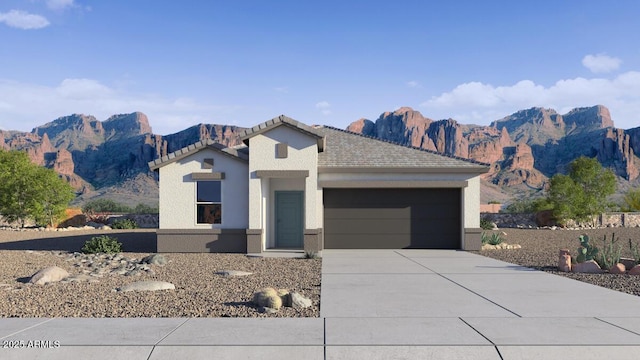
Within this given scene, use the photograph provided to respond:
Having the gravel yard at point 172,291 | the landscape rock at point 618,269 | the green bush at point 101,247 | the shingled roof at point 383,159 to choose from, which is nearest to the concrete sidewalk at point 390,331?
the gravel yard at point 172,291

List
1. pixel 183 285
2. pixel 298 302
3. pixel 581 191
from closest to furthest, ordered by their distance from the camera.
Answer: pixel 298 302 < pixel 183 285 < pixel 581 191

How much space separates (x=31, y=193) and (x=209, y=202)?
22.6 meters

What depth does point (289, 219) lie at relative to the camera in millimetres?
20594

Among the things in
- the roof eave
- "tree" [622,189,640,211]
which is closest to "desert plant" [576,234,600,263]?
the roof eave

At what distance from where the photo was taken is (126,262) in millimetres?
16188

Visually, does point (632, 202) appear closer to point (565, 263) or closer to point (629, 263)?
point (629, 263)

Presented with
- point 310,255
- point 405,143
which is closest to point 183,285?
point 310,255

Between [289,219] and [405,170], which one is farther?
[289,219]

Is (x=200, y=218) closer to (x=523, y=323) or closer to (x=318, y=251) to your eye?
(x=318, y=251)

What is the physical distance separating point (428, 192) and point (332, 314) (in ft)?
42.5

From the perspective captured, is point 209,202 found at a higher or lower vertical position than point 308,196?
lower

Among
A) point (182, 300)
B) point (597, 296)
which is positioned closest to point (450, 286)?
point (597, 296)

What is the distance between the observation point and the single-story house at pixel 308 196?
18.7 metres

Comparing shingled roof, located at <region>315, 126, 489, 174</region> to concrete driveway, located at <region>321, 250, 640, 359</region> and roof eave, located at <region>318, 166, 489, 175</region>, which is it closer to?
roof eave, located at <region>318, 166, 489, 175</region>
